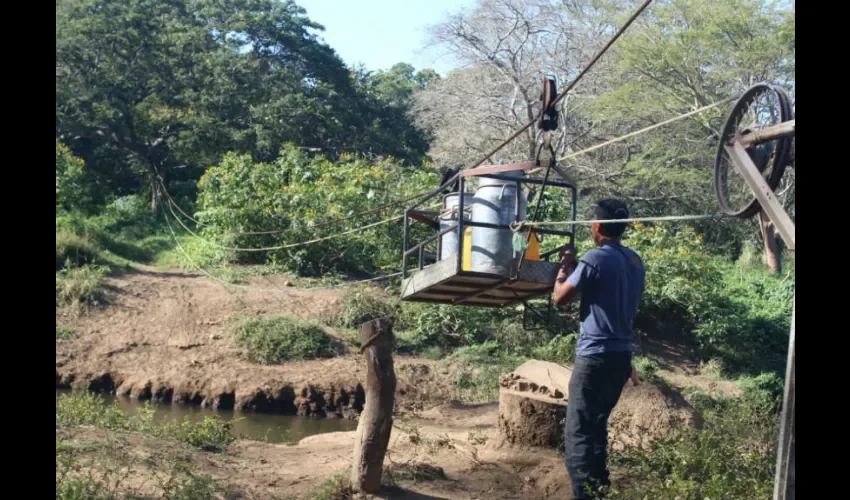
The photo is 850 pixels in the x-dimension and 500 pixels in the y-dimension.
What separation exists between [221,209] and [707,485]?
15.1 metres

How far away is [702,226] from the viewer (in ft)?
82.9

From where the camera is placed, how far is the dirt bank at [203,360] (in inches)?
555

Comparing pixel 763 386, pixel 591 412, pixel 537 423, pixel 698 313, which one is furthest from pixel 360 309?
pixel 591 412

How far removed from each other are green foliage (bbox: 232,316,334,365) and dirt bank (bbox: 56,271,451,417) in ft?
0.63

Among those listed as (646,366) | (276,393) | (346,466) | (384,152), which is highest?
(384,152)

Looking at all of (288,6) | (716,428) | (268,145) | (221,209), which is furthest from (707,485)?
(288,6)

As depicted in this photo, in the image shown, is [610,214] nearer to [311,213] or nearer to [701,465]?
[701,465]

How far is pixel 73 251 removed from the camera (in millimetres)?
18234

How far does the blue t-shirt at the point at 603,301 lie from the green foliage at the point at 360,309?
10.9 meters

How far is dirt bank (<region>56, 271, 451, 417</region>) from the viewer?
14.1 m

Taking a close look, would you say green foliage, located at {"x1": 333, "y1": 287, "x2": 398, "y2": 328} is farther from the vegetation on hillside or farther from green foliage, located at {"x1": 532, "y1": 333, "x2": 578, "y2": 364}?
green foliage, located at {"x1": 532, "y1": 333, "x2": 578, "y2": 364}

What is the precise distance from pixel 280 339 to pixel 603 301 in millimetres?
10229

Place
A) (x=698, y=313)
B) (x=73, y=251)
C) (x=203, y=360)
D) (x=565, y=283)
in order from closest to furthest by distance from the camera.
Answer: (x=565, y=283)
(x=203, y=360)
(x=698, y=313)
(x=73, y=251)

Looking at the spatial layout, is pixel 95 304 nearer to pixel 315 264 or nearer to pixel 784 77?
pixel 315 264
